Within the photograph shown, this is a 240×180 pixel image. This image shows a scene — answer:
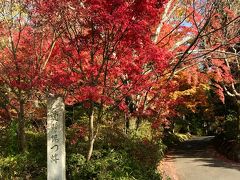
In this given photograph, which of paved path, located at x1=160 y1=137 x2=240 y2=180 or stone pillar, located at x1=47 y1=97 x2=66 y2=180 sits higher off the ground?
stone pillar, located at x1=47 y1=97 x2=66 y2=180

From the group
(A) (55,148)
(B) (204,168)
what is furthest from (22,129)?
(B) (204,168)

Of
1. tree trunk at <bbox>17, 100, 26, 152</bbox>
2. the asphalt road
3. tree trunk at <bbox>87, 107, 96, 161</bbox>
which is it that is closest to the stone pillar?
tree trunk at <bbox>87, 107, 96, 161</bbox>

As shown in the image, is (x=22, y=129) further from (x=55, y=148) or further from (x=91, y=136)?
(x=55, y=148)

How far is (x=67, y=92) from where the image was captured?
8633mm

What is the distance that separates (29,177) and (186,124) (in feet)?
103

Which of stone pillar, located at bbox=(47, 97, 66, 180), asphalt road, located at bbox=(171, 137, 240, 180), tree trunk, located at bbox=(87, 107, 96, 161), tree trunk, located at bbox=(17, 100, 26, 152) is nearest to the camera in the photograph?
stone pillar, located at bbox=(47, 97, 66, 180)

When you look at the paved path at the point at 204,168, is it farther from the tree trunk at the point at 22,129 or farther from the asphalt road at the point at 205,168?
the tree trunk at the point at 22,129

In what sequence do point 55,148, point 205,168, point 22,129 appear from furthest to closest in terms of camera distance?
1. point 205,168
2. point 22,129
3. point 55,148

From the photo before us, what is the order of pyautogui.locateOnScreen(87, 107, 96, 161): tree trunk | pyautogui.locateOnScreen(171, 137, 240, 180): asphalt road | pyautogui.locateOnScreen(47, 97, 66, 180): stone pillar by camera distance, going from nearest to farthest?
pyautogui.locateOnScreen(47, 97, 66, 180): stone pillar → pyautogui.locateOnScreen(87, 107, 96, 161): tree trunk → pyautogui.locateOnScreen(171, 137, 240, 180): asphalt road

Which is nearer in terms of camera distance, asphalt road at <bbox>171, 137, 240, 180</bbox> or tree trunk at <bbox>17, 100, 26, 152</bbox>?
tree trunk at <bbox>17, 100, 26, 152</bbox>

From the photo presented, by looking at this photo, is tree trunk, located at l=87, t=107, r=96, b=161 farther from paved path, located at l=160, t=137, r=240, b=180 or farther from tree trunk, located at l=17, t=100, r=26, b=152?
paved path, located at l=160, t=137, r=240, b=180

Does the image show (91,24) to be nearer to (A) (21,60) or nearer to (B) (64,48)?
(B) (64,48)

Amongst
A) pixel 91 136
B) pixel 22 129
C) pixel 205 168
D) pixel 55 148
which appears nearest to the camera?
pixel 55 148

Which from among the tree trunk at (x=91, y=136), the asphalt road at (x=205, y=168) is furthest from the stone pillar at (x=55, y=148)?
the asphalt road at (x=205, y=168)
